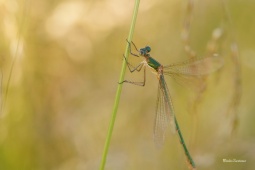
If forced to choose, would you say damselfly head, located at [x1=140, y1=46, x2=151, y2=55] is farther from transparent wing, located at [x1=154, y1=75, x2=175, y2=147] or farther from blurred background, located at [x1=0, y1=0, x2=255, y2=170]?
blurred background, located at [x1=0, y1=0, x2=255, y2=170]

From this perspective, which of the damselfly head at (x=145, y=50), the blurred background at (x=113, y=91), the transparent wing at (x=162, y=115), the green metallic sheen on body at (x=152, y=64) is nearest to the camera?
the transparent wing at (x=162, y=115)

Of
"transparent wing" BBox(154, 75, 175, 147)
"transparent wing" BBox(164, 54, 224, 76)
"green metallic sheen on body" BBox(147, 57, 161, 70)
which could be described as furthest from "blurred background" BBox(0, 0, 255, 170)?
"green metallic sheen on body" BBox(147, 57, 161, 70)

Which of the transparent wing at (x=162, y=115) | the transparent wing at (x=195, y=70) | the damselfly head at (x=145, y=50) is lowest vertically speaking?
the transparent wing at (x=162, y=115)

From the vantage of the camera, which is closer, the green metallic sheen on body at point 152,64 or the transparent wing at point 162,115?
the transparent wing at point 162,115

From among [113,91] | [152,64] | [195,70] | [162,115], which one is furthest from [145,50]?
[113,91]

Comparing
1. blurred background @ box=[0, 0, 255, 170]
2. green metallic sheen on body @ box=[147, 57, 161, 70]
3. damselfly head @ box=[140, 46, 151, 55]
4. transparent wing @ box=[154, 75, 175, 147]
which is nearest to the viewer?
transparent wing @ box=[154, 75, 175, 147]

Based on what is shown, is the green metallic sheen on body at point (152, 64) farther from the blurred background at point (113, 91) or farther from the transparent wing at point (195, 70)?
the blurred background at point (113, 91)

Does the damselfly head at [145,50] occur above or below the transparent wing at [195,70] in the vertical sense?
above

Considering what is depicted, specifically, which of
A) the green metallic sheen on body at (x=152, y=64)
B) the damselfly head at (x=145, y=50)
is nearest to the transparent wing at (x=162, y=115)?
the green metallic sheen on body at (x=152, y=64)

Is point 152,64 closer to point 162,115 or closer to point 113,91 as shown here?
point 162,115
